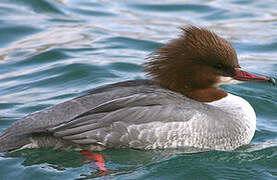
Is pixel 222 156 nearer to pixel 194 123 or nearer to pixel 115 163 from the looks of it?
pixel 194 123

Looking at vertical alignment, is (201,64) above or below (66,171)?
above

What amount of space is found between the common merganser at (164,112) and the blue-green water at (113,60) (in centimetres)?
15

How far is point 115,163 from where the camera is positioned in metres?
5.07

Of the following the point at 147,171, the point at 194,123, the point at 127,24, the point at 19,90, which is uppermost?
the point at 127,24

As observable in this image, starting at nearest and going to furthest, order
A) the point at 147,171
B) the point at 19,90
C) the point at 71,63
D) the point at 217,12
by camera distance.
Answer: the point at 147,171 → the point at 19,90 → the point at 71,63 → the point at 217,12

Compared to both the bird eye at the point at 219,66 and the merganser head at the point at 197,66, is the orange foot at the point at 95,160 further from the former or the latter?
the bird eye at the point at 219,66

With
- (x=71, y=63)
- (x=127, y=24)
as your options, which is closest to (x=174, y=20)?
(x=127, y=24)

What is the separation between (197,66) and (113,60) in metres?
3.56

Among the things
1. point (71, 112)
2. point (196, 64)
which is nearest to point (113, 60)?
point (196, 64)

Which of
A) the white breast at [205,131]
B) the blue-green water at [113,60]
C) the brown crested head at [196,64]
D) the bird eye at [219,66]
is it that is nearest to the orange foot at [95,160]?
the blue-green water at [113,60]

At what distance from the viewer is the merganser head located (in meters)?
5.36

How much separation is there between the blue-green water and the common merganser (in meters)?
0.15

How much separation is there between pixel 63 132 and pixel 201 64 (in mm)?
1522

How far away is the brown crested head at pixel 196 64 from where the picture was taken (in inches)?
211
